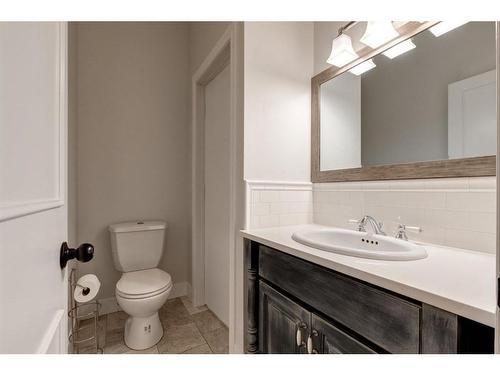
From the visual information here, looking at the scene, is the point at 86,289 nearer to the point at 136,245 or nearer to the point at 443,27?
the point at 136,245

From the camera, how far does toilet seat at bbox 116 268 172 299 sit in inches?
55.4

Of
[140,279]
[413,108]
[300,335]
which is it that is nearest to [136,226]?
[140,279]

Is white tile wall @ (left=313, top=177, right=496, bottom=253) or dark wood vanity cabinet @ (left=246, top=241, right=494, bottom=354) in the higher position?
white tile wall @ (left=313, top=177, right=496, bottom=253)

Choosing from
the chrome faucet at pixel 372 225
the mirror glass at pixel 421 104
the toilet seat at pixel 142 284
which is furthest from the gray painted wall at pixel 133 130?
the chrome faucet at pixel 372 225

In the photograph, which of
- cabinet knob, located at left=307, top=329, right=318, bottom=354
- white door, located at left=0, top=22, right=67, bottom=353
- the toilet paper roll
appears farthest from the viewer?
the toilet paper roll

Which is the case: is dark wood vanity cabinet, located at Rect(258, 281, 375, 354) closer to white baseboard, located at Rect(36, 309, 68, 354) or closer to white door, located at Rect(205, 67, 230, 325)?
white door, located at Rect(205, 67, 230, 325)

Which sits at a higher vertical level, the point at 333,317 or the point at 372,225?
the point at 372,225

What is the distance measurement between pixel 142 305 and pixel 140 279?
215mm

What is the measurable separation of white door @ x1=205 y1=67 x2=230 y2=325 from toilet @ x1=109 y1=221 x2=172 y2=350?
0.37 meters

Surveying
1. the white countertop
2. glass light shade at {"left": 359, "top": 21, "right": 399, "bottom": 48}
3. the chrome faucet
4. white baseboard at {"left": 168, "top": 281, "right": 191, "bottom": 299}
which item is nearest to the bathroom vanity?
the white countertop

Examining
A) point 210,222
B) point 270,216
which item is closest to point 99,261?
point 210,222

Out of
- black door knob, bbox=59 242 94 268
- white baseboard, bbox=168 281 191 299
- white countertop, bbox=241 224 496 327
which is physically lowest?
white baseboard, bbox=168 281 191 299

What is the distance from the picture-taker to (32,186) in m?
0.37
